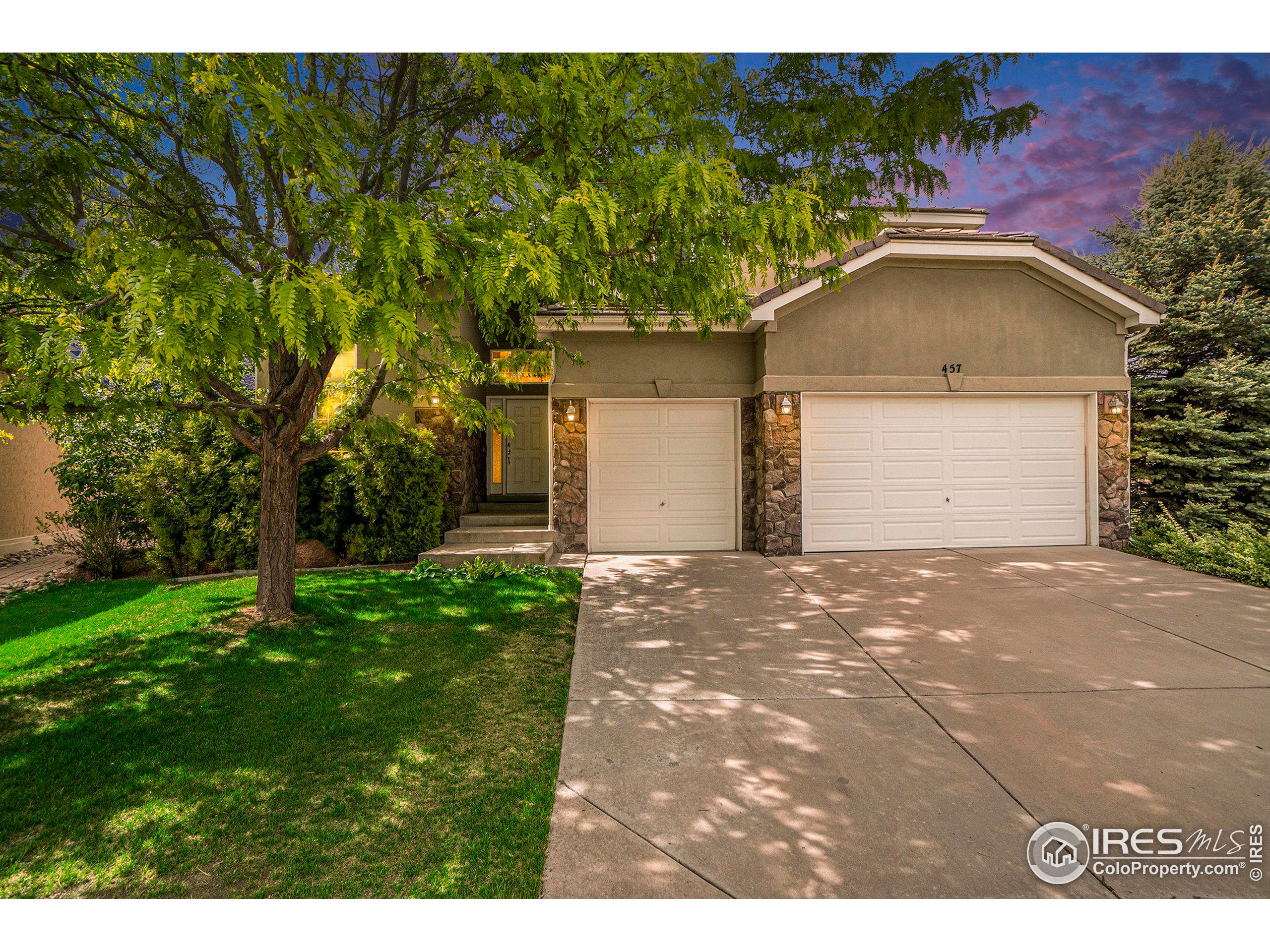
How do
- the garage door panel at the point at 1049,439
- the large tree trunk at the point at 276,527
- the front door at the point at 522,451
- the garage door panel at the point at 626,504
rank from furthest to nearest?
1. the front door at the point at 522,451
2. the garage door panel at the point at 626,504
3. the garage door panel at the point at 1049,439
4. the large tree trunk at the point at 276,527

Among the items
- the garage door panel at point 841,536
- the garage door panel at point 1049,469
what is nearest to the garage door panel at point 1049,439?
the garage door panel at point 1049,469

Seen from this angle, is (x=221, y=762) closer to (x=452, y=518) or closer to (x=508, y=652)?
(x=508, y=652)

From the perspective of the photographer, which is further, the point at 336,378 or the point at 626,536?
the point at 336,378

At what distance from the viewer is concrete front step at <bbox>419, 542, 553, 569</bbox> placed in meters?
7.69

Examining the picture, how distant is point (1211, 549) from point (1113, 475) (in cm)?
192

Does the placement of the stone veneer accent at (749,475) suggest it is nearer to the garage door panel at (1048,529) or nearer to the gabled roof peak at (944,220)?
the garage door panel at (1048,529)

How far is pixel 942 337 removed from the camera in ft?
28.2

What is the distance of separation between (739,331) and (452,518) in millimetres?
5359

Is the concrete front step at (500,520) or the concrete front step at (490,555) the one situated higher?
the concrete front step at (500,520)

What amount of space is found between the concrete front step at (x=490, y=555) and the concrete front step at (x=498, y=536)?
367 mm

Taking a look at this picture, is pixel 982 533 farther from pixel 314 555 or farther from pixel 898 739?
pixel 314 555

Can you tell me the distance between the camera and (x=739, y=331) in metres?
8.70

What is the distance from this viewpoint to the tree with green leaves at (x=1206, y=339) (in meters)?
9.45

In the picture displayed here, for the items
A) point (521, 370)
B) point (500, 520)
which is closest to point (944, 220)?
point (521, 370)
